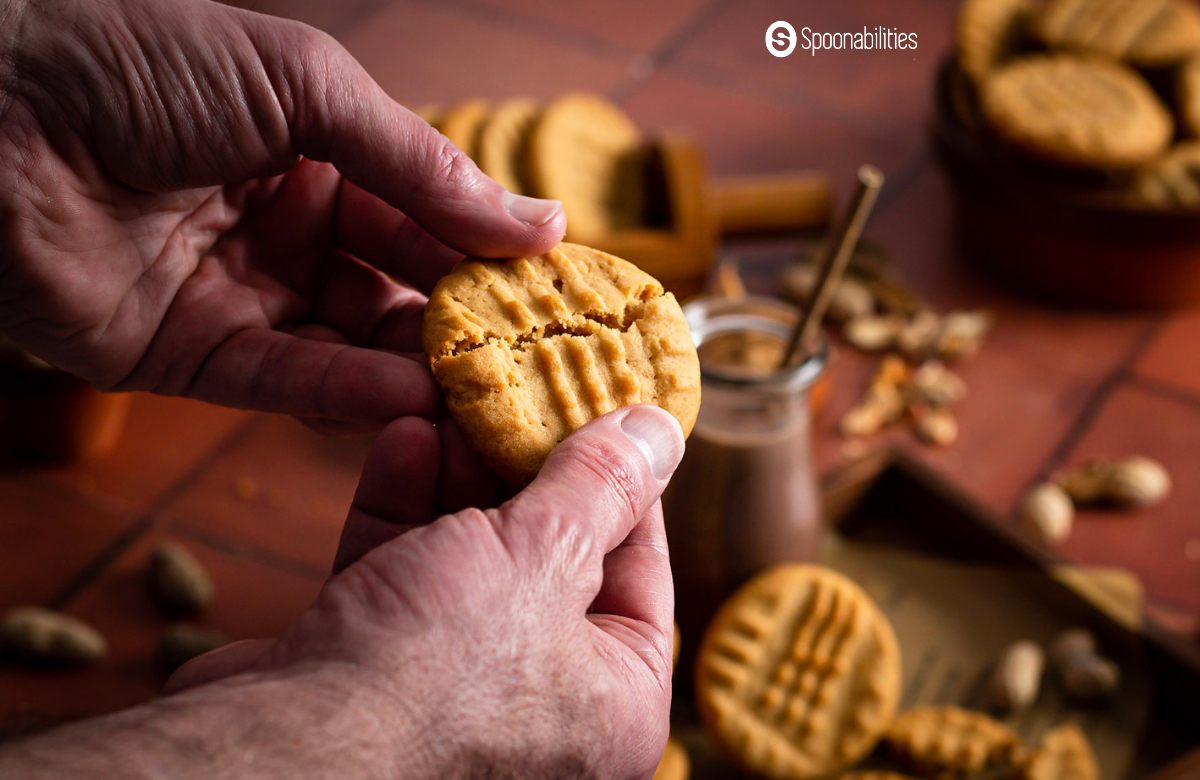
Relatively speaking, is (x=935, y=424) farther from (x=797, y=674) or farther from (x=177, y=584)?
(x=177, y=584)

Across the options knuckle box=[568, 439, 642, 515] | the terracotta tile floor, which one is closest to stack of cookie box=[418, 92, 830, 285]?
the terracotta tile floor

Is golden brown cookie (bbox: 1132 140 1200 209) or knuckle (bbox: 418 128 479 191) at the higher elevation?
knuckle (bbox: 418 128 479 191)

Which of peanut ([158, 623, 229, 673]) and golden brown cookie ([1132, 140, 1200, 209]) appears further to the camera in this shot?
golden brown cookie ([1132, 140, 1200, 209])

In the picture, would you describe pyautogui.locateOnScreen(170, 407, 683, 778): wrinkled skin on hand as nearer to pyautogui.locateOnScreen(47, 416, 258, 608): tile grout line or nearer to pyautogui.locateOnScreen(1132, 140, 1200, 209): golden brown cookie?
pyautogui.locateOnScreen(47, 416, 258, 608): tile grout line

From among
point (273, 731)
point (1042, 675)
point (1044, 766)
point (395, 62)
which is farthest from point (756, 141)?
point (273, 731)

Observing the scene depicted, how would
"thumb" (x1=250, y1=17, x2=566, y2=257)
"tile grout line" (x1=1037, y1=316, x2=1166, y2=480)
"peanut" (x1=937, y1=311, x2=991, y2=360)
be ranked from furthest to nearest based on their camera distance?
1. "peanut" (x1=937, y1=311, x2=991, y2=360)
2. "tile grout line" (x1=1037, y1=316, x2=1166, y2=480)
3. "thumb" (x1=250, y1=17, x2=566, y2=257)

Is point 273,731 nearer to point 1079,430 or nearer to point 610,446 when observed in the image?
point 610,446

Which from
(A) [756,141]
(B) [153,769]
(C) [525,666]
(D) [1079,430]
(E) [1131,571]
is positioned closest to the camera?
(B) [153,769]
